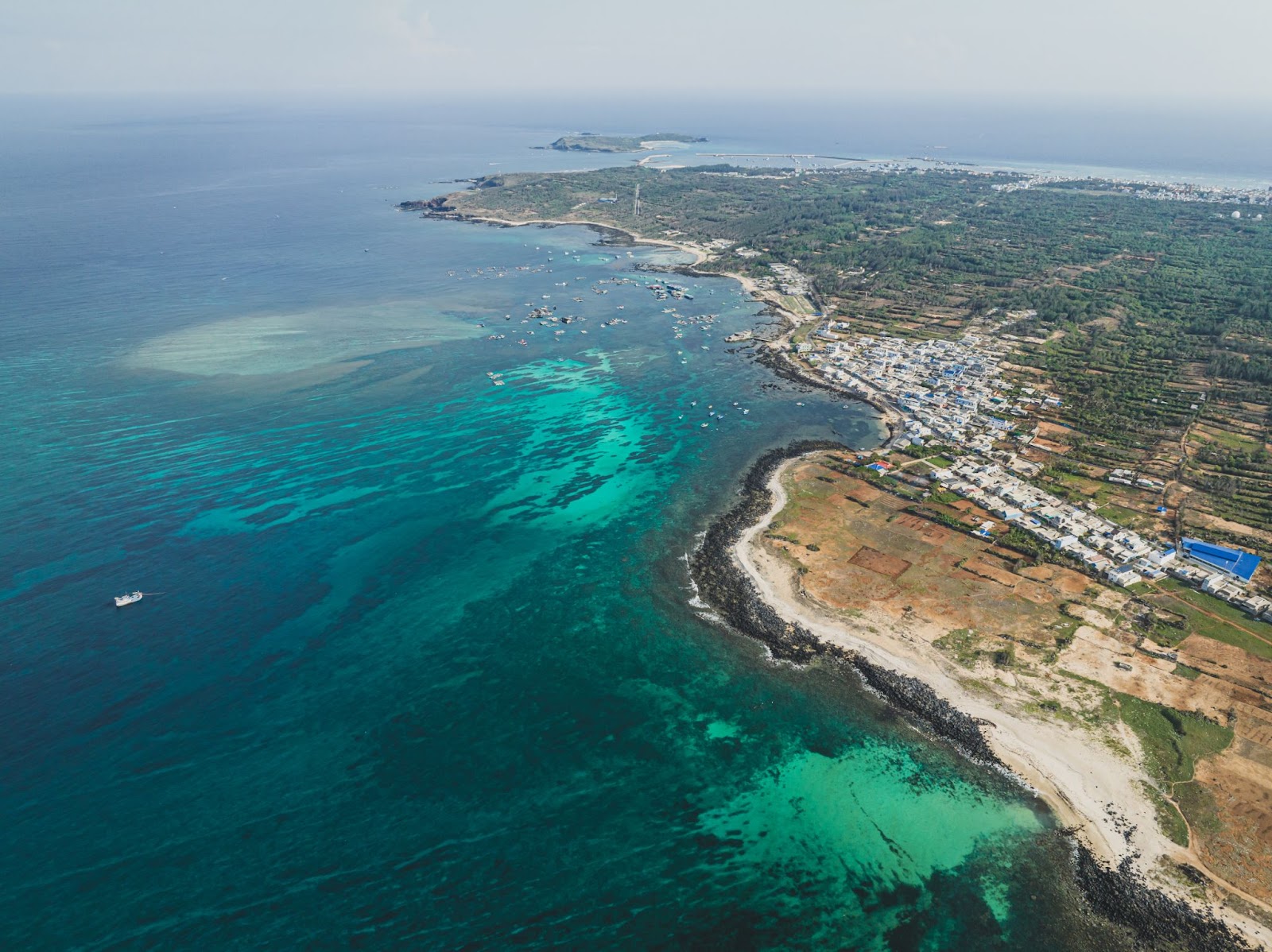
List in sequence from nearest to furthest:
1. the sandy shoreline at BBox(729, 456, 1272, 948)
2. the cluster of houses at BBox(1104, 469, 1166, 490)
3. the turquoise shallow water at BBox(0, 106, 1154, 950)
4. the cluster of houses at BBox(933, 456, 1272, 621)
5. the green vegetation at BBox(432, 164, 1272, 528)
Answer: the turquoise shallow water at BBox(0, 106, 1154, 950), the sandy shoreline at BBox(729, 456, 1272, 948), the cluster of houses at BBox(933, 456, 1272, 621), the cluster of houses at BBox(1104, 469, 1166, 490), the green vegetation at BBox(432, 164, 1272, 528)

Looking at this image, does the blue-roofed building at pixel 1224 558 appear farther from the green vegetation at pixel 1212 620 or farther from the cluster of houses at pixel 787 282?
the cluster of houses at pixel 787 282

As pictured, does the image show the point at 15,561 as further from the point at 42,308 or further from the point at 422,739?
the point at 42,308

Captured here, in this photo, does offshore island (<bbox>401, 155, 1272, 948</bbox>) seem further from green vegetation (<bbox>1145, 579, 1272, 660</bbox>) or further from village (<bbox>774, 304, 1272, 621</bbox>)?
village (<bbox>774, 304, 1272, 621</bbox>)

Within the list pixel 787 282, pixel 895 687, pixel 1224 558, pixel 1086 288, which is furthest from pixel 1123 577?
pixel 1086 288

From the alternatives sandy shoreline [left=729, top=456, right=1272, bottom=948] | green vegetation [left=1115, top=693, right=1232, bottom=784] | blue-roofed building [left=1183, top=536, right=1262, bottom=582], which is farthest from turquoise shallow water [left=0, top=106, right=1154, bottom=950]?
blue-roofed building [left=1183, top=536, right=1262, bottom=582]

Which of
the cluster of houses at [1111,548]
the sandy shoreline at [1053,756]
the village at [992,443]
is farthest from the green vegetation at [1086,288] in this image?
the sandy shoreline at [1053,756]

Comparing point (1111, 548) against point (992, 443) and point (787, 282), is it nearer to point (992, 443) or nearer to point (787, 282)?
point (992, 443)
